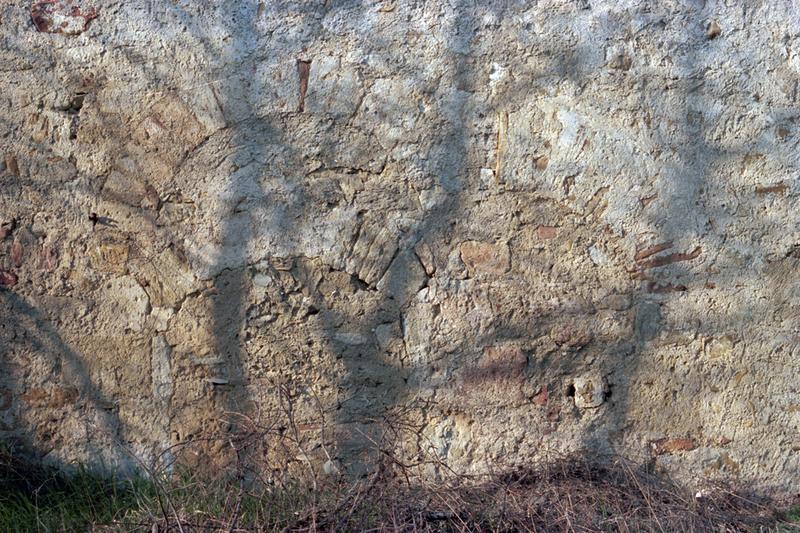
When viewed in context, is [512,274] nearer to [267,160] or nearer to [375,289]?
[375,289]

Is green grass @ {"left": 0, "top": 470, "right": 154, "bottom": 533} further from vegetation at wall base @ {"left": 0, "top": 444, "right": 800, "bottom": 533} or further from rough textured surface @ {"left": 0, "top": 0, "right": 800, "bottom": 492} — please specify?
rough textured surface @ {"left": 0, "top": 0, "right": 800, "bottom": 492}

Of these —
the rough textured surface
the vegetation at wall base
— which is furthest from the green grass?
the rough textured surface

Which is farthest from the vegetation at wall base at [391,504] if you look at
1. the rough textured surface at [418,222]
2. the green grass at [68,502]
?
the rough textured surface at [418,222]

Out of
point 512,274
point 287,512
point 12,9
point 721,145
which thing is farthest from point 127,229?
point 721,145

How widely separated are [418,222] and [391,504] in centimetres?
106

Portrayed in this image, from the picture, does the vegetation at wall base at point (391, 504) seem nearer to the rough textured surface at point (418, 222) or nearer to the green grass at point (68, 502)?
the green grass at point (68, 502)

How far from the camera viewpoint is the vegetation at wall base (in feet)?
8.77

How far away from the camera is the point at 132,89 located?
3.28 meters

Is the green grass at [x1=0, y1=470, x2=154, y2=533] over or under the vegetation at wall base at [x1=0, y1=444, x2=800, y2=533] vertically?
under

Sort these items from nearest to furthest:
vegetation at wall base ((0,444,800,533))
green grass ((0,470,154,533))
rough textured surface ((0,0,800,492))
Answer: vegetation at wall base ((0,444,800,533))
green grass ((0,470,154,533))
rough textured surface ((0,0,800,492))

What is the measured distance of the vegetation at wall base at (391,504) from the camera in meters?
2.67

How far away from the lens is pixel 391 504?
2730 millimetres

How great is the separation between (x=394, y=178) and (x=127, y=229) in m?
1.05

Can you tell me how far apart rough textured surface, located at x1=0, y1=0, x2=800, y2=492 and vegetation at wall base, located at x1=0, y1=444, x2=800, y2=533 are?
120mm
